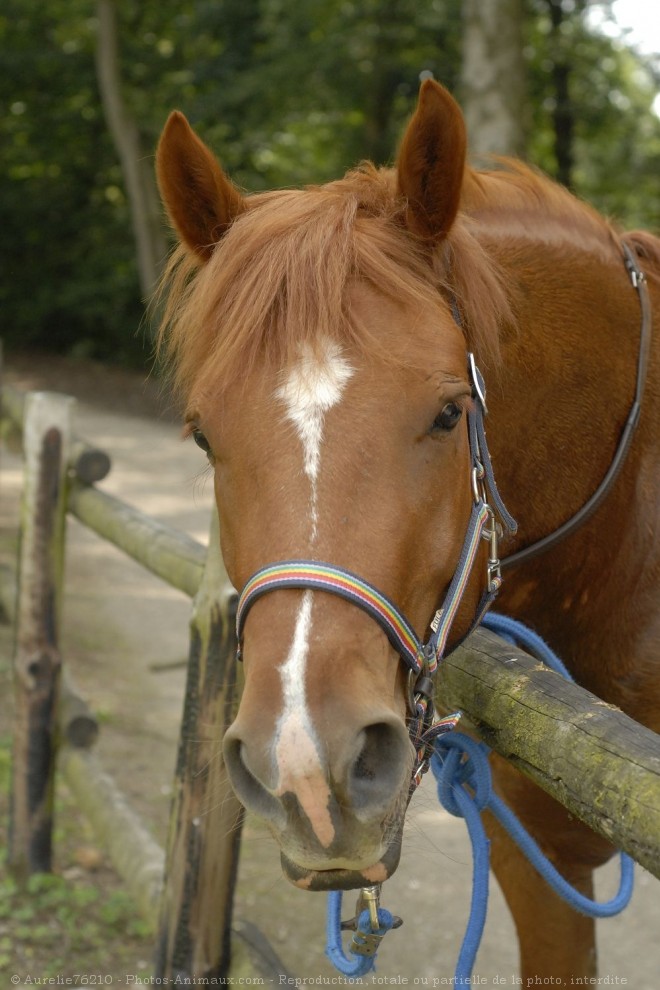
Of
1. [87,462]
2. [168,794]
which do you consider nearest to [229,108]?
[87,462]

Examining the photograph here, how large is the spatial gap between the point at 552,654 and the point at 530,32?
51.0 ft

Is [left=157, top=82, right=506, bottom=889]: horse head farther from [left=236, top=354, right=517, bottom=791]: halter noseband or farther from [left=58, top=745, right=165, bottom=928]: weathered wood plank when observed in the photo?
[left=58, top=745, right=165, bottom=928]: weathered wood plank

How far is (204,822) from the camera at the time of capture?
2502 millimetres

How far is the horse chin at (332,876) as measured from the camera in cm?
143

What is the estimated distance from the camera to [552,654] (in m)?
2.07

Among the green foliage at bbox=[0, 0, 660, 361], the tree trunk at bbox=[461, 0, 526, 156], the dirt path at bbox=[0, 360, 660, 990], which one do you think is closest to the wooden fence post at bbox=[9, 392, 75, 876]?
the dirt path at bbox=[0, 360, 660, 990]

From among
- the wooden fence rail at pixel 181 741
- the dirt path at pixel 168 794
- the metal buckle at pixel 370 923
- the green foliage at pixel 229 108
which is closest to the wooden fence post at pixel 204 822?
the wooden fence rail at pixel 181 741

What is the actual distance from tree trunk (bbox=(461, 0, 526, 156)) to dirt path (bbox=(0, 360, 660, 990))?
456 centimetres

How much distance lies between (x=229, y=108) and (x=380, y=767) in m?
16.3

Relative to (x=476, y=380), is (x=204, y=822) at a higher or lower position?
lower

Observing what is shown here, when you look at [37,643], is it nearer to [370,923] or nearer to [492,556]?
[370,923]

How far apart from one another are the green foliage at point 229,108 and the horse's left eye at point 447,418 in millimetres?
12778

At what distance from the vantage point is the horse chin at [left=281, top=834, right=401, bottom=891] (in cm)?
143

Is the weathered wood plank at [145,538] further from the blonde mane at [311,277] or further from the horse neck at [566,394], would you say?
the horse neck at [566,394]
